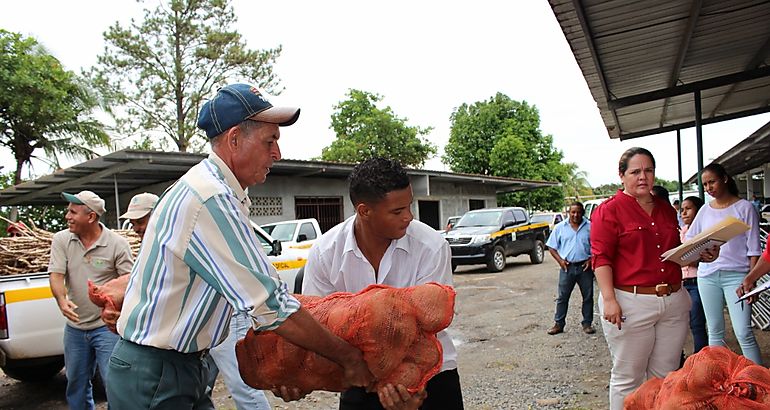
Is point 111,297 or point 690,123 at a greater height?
point 690,123

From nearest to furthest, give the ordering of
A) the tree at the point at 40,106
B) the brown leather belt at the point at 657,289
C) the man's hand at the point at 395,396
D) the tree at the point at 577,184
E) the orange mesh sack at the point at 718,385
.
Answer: the orange mesh sack at the point at 718,385 → the man's hand at the point at 395,396 → the brown leather belt at the point at 657,289 → the tree at the point at 40,106 → the tree at the point at 577,184

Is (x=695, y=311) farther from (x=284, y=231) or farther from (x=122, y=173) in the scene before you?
(x=122, y=173)

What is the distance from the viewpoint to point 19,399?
602 cm

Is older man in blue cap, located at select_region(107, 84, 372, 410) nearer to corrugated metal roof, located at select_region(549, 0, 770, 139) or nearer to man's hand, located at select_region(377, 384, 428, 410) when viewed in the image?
man's hand, located at select_region(377, 384, 428, 410)

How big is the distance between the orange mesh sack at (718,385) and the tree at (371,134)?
98.5ft

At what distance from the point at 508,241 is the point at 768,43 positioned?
10485 millimetres

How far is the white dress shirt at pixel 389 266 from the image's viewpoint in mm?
2518

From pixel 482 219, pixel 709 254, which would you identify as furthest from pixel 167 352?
pixel 482 219

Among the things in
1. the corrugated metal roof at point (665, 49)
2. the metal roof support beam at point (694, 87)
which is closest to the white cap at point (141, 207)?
the corrugated metal roof at point (665, 49)

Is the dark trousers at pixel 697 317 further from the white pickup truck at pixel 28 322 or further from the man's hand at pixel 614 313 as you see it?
the white pickup truck at pixel 28 322

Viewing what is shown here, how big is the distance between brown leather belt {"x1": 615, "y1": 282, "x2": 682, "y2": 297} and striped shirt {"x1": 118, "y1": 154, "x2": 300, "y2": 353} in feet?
8.45

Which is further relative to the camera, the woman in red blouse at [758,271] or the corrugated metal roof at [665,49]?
the corrugated metal roof at [665,49]

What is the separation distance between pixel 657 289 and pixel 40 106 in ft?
63.3

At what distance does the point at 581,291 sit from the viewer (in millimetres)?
7668
